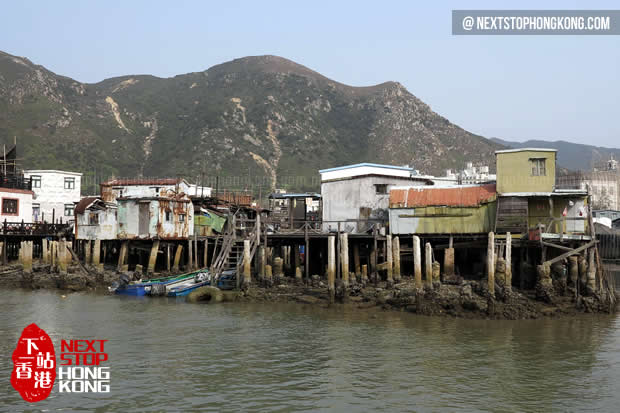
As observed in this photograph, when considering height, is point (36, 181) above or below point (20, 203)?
above

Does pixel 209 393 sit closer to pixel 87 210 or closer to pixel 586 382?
pixel 586 382

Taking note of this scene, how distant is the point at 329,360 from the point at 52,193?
166 ft

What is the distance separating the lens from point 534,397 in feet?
58.6

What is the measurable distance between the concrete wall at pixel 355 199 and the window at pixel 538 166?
9393 millimetres

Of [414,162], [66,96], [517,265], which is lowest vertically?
[517,265]

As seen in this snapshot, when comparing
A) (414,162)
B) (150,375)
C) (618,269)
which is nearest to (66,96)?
(414,162)

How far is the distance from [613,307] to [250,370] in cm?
Answer: 2051

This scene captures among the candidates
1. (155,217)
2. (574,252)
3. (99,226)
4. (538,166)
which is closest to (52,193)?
(99,226)

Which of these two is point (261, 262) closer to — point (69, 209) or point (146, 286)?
point (146, 286)

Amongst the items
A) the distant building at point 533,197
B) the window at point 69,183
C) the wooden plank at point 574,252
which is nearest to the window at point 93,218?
the window at point 69,183

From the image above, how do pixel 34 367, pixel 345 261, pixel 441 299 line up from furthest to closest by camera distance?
pixel 345 261 < pixel 441 299 < pixel 34 367

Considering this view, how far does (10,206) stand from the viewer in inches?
2231

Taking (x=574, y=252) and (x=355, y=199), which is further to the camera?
(x=355, y=199)

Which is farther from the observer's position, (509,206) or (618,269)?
(618,269)
